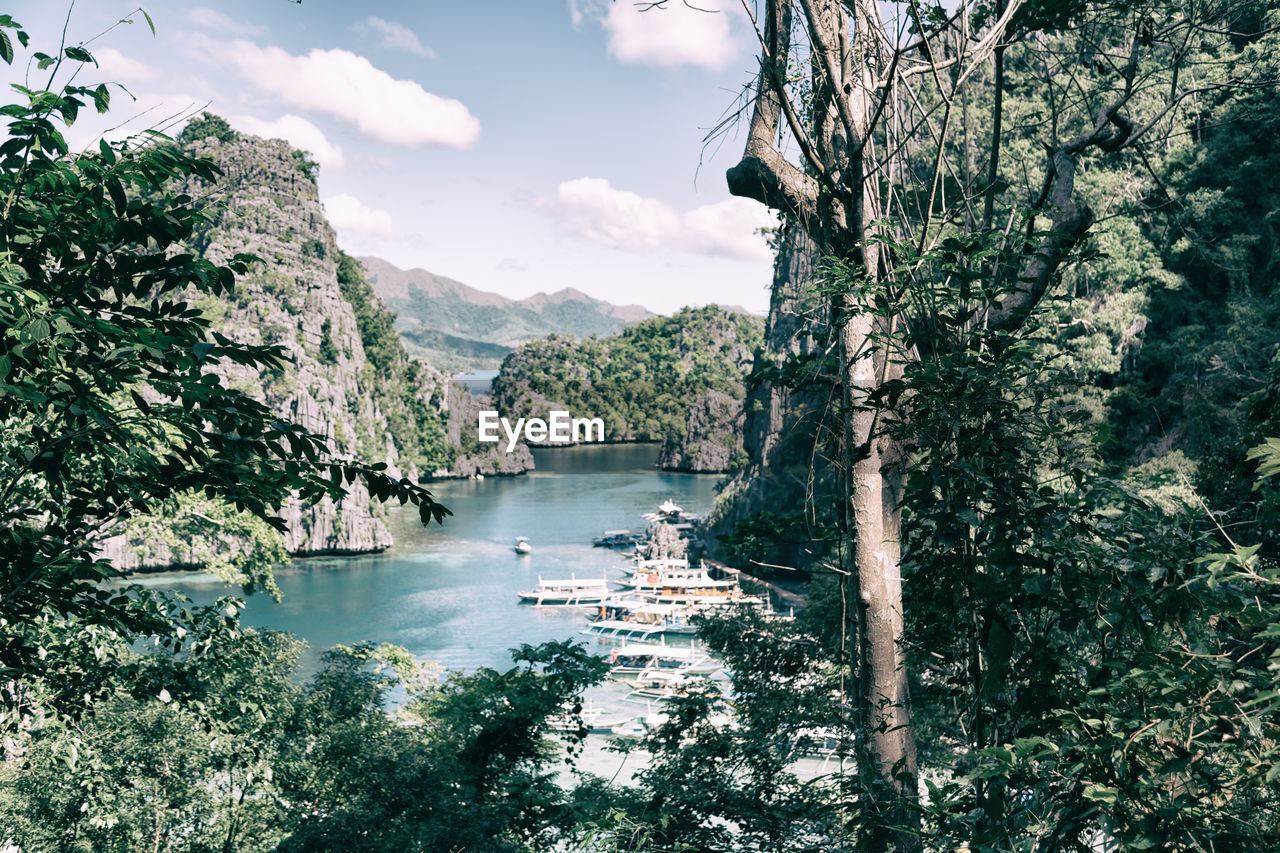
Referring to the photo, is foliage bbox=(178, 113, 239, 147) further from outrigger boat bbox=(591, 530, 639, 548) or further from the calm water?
outrigger boat bbox=(591, 530, 639, 548)

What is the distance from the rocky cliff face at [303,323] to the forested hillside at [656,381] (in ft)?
69.7

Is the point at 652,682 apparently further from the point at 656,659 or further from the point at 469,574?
the point at 469,574

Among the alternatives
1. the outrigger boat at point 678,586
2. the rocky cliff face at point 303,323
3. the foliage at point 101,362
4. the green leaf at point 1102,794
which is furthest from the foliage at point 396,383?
the green leaf at point 1102,794

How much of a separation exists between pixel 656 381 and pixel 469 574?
168 feet

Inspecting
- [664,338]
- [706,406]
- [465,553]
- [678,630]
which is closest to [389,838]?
[678,630]

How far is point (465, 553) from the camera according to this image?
1517 inches

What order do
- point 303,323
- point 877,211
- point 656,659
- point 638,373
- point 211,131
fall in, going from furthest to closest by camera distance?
point 638,373, point 211,131, point 303,323, point 656,659, point 877,211

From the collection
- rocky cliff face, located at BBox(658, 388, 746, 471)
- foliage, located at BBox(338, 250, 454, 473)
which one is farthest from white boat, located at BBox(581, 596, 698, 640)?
rocky cliff face, located at BBox(658, 388, 746, 471)

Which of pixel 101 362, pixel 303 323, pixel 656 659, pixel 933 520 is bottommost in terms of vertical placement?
pixel 656 659

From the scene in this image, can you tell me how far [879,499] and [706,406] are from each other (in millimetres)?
63934

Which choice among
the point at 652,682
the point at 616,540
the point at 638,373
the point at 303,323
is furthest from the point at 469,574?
the point at 638,373

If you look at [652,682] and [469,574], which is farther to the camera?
[469,574]

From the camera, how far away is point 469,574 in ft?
114

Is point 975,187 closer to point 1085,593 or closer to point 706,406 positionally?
point 1085,593
